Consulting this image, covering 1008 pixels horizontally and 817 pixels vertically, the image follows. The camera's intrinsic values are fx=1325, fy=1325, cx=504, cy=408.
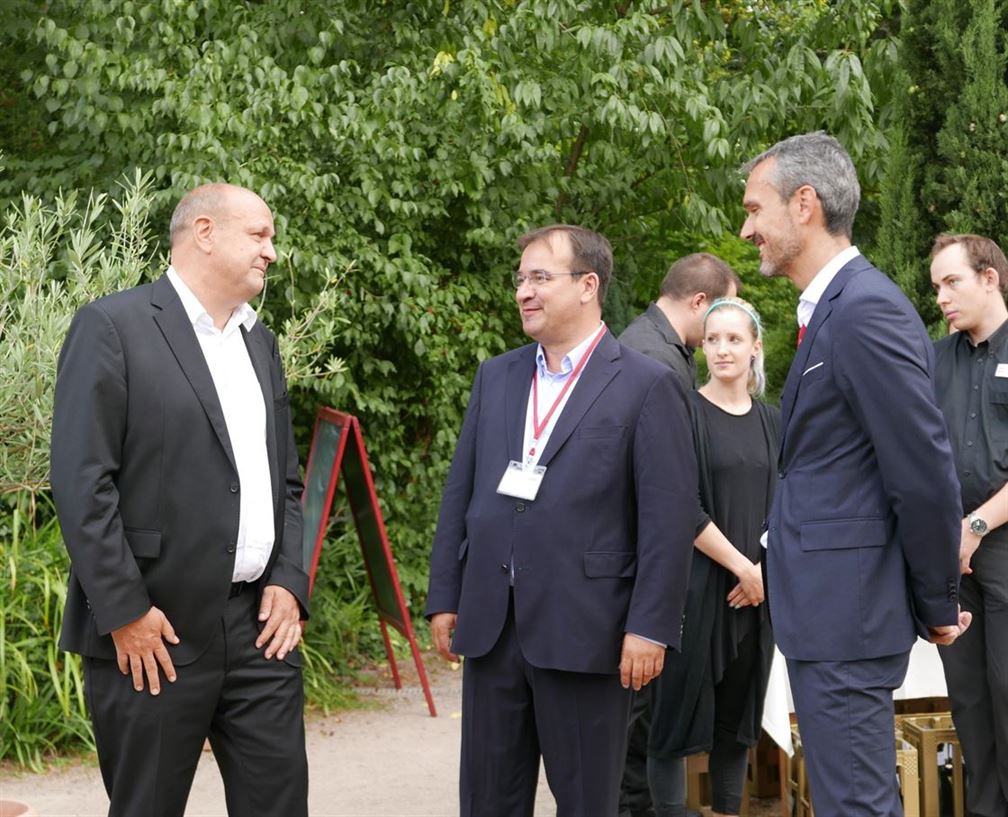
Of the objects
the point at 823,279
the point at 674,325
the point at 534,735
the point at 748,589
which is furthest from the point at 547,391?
the point at 674,325

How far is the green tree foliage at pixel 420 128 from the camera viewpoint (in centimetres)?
697

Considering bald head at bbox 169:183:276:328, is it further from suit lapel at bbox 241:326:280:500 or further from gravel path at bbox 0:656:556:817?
gravel path at bbox 0:656:556:817

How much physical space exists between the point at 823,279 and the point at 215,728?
6.45 feet

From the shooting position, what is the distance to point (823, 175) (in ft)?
11.0

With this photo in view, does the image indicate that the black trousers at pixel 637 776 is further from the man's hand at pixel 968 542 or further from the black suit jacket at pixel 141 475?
the black suit jacket at pixel 141 475

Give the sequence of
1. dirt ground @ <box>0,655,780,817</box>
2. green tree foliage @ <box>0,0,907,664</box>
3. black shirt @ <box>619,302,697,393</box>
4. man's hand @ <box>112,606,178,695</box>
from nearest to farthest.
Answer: man's hand @ <box>112,606,178,695</box> < black shirt @ <box>619,302,697,393</box> < dirt ground @ <box>0,655,780,817</box> < green tree foliage @ <box>0,0,907,664</box>

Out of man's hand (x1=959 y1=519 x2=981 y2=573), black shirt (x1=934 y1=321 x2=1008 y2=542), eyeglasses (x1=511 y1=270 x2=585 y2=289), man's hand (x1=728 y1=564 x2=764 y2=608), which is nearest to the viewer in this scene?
eyeglasses (x1=511 y1=270 x2=585 y2=289)

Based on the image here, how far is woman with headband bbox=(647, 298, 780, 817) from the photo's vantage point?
178 inches

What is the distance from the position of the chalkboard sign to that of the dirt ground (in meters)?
0.27

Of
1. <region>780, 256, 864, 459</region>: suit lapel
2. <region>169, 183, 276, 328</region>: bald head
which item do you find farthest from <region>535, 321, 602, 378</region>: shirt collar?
<region>169, 183, 276, 328</region>: bald head

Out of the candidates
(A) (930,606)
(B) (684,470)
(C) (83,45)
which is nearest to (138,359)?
(B) (684,470)

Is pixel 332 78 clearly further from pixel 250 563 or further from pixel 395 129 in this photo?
pixel 250 563

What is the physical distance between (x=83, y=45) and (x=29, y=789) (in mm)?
3851

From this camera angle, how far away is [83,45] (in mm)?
7086
